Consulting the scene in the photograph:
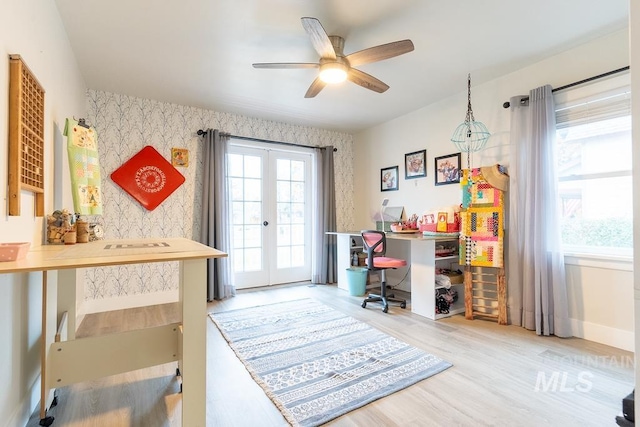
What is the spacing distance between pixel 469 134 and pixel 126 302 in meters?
4.19

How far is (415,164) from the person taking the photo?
3992mm

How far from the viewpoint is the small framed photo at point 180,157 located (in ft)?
12.3

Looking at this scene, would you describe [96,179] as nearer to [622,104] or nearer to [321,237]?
[321,237]

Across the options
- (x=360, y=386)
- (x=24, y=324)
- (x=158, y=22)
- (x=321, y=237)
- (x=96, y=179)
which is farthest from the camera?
(x=321, y=237)

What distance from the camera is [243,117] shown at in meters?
4.20

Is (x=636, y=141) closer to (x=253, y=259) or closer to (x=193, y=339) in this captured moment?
(x=193, y=339)

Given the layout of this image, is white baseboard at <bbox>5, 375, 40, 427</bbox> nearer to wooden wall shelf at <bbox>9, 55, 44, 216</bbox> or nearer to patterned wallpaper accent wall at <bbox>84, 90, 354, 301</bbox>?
wooden wall shelf at <bbox>9, 55, 44, 216</bbox>

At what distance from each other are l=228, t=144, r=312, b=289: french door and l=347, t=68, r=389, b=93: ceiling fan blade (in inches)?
84.1

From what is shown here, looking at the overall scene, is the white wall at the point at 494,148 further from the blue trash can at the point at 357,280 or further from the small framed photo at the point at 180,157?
the small framed photo at the point at 180,157

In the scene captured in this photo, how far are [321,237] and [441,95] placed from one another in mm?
2452

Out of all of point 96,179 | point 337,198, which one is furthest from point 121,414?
point 337,198

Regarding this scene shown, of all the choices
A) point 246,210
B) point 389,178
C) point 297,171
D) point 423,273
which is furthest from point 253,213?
point 423,273

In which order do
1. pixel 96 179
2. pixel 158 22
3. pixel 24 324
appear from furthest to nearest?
pixel 96 179 → pixel 158 22 → pixel 24 324

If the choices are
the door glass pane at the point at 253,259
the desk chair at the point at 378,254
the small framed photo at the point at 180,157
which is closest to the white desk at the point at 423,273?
the desk chair at the point at 378,254
